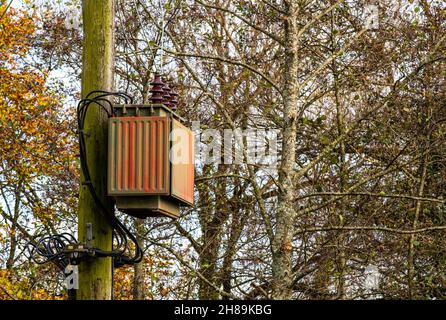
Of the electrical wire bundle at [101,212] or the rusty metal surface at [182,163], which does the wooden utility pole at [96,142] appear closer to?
the electrical wire bundle at [101,212]

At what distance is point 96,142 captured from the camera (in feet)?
14.6

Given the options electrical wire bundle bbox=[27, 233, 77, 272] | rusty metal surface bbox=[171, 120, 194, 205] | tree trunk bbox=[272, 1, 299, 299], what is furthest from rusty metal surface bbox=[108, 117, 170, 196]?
tree trunk bbox=[272, 1, 299, 299]

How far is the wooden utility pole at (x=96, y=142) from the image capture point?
4.39 meters

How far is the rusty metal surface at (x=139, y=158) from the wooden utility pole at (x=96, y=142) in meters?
0.18

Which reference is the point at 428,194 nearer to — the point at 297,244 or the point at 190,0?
the point at 297,244

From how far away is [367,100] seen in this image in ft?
32.3

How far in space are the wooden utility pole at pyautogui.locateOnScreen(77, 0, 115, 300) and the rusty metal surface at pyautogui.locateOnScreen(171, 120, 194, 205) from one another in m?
0.38

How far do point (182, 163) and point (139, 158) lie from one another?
0.32 metres

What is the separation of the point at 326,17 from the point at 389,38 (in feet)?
3.20

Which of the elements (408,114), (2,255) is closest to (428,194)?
(408,114)

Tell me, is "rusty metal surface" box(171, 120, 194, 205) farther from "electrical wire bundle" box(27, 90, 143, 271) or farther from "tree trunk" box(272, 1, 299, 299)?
"tree trunk" box(272, 1, 299, 299)

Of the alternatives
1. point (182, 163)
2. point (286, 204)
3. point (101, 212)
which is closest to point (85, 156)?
point (101, 212)
